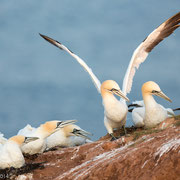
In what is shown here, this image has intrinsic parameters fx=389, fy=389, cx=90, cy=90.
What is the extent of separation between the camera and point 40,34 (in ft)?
44.8

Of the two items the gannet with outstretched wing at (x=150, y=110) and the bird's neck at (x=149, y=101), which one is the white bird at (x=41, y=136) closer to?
the gannet with outstretched wing at (x=150, y=110)

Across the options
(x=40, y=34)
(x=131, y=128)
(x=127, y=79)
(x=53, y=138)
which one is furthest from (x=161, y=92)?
(x=40, y=34)

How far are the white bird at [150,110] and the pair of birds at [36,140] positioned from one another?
1.95 metres

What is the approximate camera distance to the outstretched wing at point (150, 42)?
11.2 metres

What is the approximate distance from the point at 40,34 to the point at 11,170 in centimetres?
728

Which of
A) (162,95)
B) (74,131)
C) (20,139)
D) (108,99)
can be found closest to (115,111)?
(108,99)

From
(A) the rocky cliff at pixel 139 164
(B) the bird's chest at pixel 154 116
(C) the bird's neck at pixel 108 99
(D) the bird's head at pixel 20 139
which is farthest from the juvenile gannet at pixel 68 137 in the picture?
(A) the rocky cliff at pixel 139 164

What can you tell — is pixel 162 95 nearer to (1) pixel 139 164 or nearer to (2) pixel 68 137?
(2) pixel 68 137

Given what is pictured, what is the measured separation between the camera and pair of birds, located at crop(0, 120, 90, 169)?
751 centimetres

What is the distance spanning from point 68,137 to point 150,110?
324cm

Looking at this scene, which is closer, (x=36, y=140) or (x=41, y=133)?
(x=36, y=140)

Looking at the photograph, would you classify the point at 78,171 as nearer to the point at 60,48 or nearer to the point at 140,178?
the point at 140,178

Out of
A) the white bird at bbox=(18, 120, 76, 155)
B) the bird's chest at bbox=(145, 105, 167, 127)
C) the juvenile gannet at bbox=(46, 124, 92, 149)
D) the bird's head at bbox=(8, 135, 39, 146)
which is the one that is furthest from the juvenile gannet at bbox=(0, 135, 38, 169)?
the juvenile gannet at bbox=(46, 124, 92, 149)

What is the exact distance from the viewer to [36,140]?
9141 mm
